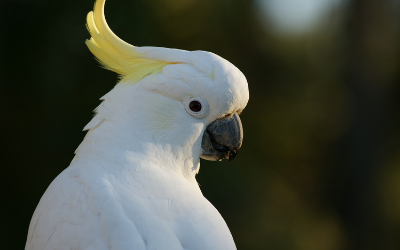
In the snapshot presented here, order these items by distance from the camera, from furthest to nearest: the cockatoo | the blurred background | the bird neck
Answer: the blurred background
the bird neck
the cockatoo

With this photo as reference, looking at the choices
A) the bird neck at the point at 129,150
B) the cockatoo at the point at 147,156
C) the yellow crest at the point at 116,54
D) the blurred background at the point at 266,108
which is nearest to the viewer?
the cockatoo at the point at 147,156

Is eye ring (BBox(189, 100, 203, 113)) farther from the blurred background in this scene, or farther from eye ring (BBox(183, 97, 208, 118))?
the blurred background

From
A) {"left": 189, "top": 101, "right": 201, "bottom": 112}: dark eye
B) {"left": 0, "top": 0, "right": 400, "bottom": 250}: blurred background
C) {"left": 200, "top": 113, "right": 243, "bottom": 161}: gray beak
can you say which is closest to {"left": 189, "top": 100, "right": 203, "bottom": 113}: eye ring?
{"left": 189, "top": 101, "right": 201, "bottom": 112}: dark eye

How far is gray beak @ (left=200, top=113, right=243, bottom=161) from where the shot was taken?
154cm

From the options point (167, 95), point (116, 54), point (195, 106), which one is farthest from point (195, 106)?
point (116, 54)

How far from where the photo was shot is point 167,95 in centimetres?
146

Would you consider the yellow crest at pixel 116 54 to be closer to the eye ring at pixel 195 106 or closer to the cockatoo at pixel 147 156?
the cockatoo at pixel 147 156

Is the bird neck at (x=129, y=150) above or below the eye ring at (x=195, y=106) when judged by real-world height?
below

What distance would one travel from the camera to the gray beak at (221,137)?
1545mm

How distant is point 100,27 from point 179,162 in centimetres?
56

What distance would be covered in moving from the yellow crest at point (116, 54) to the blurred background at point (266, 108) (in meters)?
2.08

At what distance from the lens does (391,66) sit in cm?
459

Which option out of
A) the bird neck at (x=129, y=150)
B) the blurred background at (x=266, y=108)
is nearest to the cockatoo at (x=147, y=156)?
Answer: the bird neck at (x=129, y=150)

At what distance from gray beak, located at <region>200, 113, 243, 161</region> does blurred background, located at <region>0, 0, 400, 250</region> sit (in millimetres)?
2222
